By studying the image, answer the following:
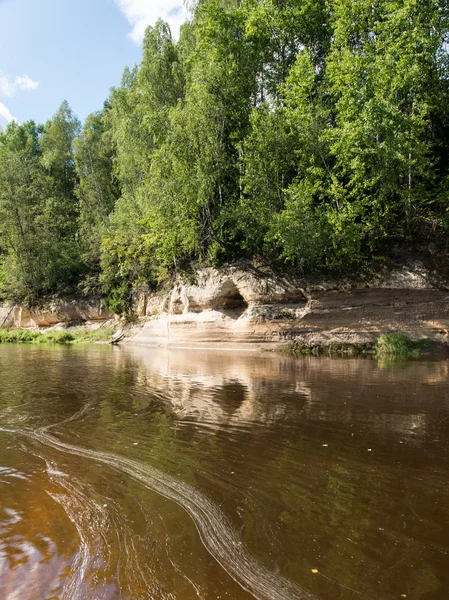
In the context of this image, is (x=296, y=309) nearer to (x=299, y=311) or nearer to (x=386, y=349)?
(x=299, y=311)

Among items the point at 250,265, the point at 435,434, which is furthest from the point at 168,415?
the point at 250,265

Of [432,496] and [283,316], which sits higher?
[283,316]

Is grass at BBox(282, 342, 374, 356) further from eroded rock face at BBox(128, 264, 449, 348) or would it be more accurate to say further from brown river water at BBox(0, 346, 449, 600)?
brown river water at BBox(0, 346, 449, 600)

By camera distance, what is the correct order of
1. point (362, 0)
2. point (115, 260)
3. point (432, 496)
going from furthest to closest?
1. point (115, 260)
2. point (362, 0)
3. point (432, 496)

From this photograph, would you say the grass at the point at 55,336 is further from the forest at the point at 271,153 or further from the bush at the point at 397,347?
the bush at the point at 397,347

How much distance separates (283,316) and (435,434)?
15.6 m

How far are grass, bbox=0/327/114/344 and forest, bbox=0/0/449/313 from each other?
8.89 ft

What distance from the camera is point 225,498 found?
13.9ft

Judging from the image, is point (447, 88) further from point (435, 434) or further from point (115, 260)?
point (115, 260)

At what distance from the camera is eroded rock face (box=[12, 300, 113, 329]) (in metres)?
33.9

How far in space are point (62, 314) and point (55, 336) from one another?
372 centimetres

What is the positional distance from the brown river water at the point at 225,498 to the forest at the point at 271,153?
14200mm

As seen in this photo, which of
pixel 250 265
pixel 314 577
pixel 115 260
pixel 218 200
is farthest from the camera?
pixel 115 260

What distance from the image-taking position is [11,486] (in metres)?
4.50
